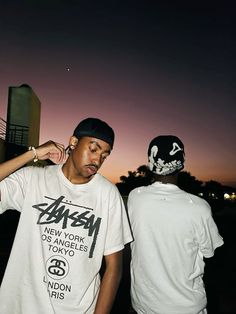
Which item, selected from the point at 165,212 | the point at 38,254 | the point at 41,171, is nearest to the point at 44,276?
the point at 38,254

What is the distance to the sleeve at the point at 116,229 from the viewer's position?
2185 mm

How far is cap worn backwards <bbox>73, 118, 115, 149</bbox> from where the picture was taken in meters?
2.28

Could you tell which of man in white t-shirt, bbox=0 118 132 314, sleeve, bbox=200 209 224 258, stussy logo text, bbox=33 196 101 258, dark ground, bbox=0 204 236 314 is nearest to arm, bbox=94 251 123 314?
man in white t-shirt, bbox=0 118 132 314

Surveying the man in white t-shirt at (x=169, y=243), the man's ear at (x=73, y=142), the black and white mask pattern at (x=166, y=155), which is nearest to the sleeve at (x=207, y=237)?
the man in white t-shirt at (x=169, y=243)

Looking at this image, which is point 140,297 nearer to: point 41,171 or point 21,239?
point 21,239

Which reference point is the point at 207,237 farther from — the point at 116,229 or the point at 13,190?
the point at 13,190

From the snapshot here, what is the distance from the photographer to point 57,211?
7.12 ft

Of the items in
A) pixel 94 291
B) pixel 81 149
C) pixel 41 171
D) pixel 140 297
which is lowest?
pixel 140 297

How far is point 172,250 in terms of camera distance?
2.50m

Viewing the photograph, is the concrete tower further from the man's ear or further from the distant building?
the man's ear

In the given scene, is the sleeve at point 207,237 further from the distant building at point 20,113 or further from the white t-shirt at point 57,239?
the distant building at point 20,113

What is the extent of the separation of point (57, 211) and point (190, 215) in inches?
43.7

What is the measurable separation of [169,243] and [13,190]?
1.34 metres

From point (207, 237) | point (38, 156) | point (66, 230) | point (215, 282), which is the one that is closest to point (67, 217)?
point (66, 230)
